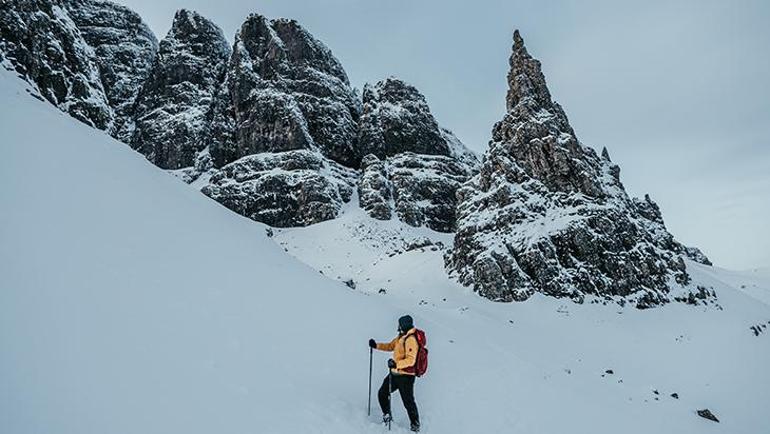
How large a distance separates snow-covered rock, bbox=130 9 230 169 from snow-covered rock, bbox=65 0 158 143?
9075 millimetres

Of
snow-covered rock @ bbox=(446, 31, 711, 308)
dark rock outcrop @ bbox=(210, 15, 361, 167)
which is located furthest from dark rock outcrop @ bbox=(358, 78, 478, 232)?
snow-covered rock @ bbox=(446, 31, 711, 308)

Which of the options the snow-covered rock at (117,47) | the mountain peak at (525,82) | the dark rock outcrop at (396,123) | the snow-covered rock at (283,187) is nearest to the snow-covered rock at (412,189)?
the dark rock outcrop at (396,123)

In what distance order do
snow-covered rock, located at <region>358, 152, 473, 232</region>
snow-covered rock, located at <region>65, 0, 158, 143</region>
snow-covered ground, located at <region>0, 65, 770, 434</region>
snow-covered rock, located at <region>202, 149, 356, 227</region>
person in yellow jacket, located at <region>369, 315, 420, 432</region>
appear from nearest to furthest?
snow-covered ground, located at <region>0, 65, 770, 434</region>
person in yellow jacket, located at <region>369, 315, 420, 432</region>
snow-covered rock, located at <region>358, 152, 473, 232</region>
snow-covered rock, located at <region>202, 149, 356, 227</region>
snow-covered rock, located at <region>65, 0, 158, 143</region>

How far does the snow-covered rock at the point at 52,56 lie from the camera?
3111cm

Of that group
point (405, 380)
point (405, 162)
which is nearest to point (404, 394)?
point (405, 380)

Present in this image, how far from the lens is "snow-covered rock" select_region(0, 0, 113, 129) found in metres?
31.1

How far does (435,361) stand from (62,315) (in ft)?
35.7

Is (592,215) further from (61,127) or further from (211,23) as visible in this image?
(211,23)

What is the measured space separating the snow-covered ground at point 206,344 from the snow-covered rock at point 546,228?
7839 millimetres

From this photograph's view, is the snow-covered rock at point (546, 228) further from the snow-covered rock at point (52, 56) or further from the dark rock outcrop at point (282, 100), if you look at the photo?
the dark rock outcrop at point (282, 100)

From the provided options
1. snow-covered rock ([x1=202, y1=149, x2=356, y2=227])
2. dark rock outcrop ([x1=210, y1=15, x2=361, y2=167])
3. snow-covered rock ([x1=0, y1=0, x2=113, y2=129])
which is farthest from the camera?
dark rock outcrop ([x1=210, y1=15, x2=361, y2=167])

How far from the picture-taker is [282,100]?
72375 mm

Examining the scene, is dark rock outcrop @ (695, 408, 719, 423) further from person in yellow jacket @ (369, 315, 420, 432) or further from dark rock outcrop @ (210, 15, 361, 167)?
dark rock outcrop @ (210, 15, 361, 167)

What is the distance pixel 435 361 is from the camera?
46.2ft
